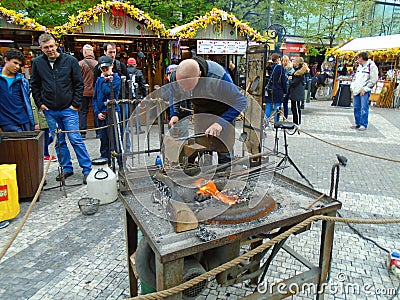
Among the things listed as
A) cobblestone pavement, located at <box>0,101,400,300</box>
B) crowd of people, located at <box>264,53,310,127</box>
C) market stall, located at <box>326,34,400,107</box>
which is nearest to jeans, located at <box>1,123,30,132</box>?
cobblestone pavement, located at <box>0,101,400,300</box>

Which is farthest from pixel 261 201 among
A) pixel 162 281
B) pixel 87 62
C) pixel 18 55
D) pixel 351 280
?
pixel 87 62

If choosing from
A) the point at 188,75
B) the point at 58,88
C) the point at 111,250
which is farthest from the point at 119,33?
the point at 111,250

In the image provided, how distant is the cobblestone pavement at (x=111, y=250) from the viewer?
8.16ft

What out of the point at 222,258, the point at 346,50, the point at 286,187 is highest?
the point at 346,50

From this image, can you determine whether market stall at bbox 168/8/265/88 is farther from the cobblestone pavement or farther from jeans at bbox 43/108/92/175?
the cobblestone pavement

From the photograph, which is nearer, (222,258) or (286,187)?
(222,258)

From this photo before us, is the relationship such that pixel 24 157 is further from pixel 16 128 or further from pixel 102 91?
pixel 102 91

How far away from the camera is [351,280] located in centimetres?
259

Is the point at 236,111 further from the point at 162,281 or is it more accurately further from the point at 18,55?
the point at 18,55

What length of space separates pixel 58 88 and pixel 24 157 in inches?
40.1

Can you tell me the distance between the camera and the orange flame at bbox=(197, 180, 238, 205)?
2029 mm

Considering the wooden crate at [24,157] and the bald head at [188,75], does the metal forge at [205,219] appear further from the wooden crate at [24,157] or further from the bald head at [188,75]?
the wooden crate at [24,157]

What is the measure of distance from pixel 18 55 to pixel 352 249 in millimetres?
4401

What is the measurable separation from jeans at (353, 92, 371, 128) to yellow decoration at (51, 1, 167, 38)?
5.20m
